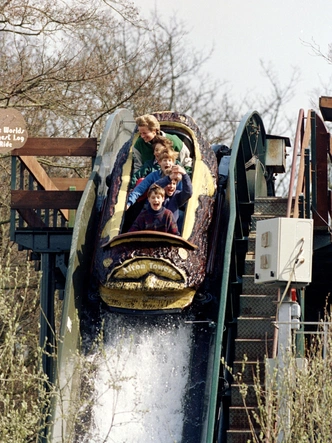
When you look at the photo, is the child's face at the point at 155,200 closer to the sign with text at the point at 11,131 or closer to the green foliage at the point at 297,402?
the sign with text at the point at 11,131

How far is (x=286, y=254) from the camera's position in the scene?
8.38 metres

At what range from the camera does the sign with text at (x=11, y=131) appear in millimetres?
11484

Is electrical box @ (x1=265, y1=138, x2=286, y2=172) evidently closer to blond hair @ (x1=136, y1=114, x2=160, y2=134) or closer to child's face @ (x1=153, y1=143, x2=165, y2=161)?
blond hair @ (x1=136, y1=114, x2=160, y2=134)

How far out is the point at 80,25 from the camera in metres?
15.1

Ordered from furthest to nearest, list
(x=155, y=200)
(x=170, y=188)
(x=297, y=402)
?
(x=170, y=188) < (x=155, y=200) < (x=297, y=402)

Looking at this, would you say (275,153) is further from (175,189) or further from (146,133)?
(175,189)

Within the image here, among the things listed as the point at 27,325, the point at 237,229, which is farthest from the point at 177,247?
the point at 27,325

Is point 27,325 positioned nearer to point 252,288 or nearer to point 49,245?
point 49,245

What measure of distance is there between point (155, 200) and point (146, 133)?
1.10 m

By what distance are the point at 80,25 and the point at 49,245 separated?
164 inches

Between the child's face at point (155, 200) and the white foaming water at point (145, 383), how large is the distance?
0.98 metres

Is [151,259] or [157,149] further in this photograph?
[157,149]

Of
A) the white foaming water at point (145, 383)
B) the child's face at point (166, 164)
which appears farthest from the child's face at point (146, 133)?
the white foaming water at point (145, 383)

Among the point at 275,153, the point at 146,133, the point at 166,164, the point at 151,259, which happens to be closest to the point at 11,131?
the point at 146,133
